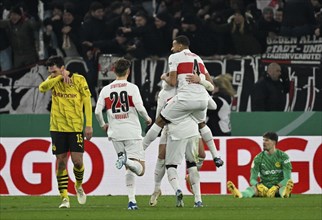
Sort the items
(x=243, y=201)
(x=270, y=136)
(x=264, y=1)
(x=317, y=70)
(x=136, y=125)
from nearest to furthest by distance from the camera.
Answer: (x=136, y=125)
(x=243, y=201)
(x=270, y=136)
(x=317, y=70)
(x=264, y=1)

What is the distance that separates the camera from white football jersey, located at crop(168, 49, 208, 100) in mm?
15602

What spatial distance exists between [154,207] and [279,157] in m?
4.46

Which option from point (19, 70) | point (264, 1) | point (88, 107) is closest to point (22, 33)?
point (19, 70)

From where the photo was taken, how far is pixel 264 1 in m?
23.3

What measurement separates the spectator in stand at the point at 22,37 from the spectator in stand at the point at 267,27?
14.8 feet

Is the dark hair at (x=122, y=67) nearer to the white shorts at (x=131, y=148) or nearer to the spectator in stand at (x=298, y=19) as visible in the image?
the white shorts at (x=131, y=148)

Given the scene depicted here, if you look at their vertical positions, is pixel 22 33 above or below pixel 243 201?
above

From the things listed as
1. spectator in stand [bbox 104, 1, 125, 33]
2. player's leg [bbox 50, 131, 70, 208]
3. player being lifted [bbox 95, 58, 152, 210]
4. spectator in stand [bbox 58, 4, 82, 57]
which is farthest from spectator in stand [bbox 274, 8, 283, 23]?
player being lifted [bbox 95, 58, 152, 210]

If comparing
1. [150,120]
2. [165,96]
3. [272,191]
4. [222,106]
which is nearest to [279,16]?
[222,106]

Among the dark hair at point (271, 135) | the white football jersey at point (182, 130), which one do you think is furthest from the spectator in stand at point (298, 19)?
the white football jersey at point (182, 130)

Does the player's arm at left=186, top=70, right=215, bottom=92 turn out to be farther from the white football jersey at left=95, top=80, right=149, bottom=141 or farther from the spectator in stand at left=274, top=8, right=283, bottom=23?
the spectator in stand at left=274, top=8, right=283, bottom=23

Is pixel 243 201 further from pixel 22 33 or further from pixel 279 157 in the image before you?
pixel 22 33

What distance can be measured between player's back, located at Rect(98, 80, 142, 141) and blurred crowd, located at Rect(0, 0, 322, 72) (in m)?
6.92

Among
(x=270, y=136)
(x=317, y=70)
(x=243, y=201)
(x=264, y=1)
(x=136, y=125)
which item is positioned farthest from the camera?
(x=264, y=1)
